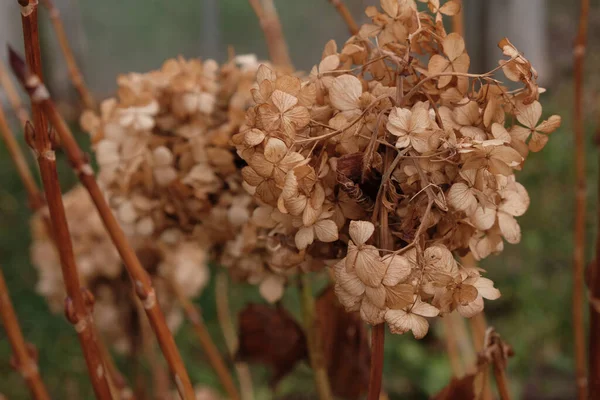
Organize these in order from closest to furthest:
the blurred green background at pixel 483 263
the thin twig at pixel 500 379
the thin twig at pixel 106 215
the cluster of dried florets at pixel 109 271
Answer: the thin twig at pixel 106 215, the thin twig at pixel 500 379, the cluster of dried florets at pixel 109 271, the blurred green background at pixel 483 263

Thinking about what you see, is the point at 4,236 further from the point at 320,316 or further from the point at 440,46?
the point at 440,46

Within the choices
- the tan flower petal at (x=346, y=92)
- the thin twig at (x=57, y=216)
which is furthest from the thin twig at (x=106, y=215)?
the tan flower petal at (x=346, y=92)

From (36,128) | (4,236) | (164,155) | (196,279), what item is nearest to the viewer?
(36,128)

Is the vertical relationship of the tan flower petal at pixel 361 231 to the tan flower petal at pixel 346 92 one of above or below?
below

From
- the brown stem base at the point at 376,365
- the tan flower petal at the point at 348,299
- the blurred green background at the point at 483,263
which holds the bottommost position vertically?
the blurred green background at the point at 483,263

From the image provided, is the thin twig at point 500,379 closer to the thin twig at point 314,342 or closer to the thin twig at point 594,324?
the thin twig at point 594,324

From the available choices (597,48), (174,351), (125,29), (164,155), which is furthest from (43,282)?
(597,48)

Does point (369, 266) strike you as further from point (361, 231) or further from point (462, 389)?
point (462, 389)
